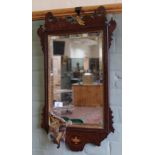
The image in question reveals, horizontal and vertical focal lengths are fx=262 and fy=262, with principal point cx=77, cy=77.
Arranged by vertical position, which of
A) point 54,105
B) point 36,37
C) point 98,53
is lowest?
point 54,105

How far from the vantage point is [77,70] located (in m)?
1.67

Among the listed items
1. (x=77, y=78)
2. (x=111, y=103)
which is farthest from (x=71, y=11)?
(x=111, y=103)

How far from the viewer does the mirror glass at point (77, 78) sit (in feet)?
5.28

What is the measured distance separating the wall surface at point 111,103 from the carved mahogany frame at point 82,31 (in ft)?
0.14

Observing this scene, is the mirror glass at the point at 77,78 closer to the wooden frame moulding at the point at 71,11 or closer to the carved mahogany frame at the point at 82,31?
the carved mahogany frame at the point at 82,31

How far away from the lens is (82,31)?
164 centimetres

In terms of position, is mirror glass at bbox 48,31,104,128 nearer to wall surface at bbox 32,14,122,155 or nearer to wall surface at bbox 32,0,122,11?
wall surface at bbox 32,14,122,155

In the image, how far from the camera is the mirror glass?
161 cm

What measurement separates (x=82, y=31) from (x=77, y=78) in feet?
0.98

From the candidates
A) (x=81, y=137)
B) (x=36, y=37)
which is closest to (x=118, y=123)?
(x=81, y=137)
